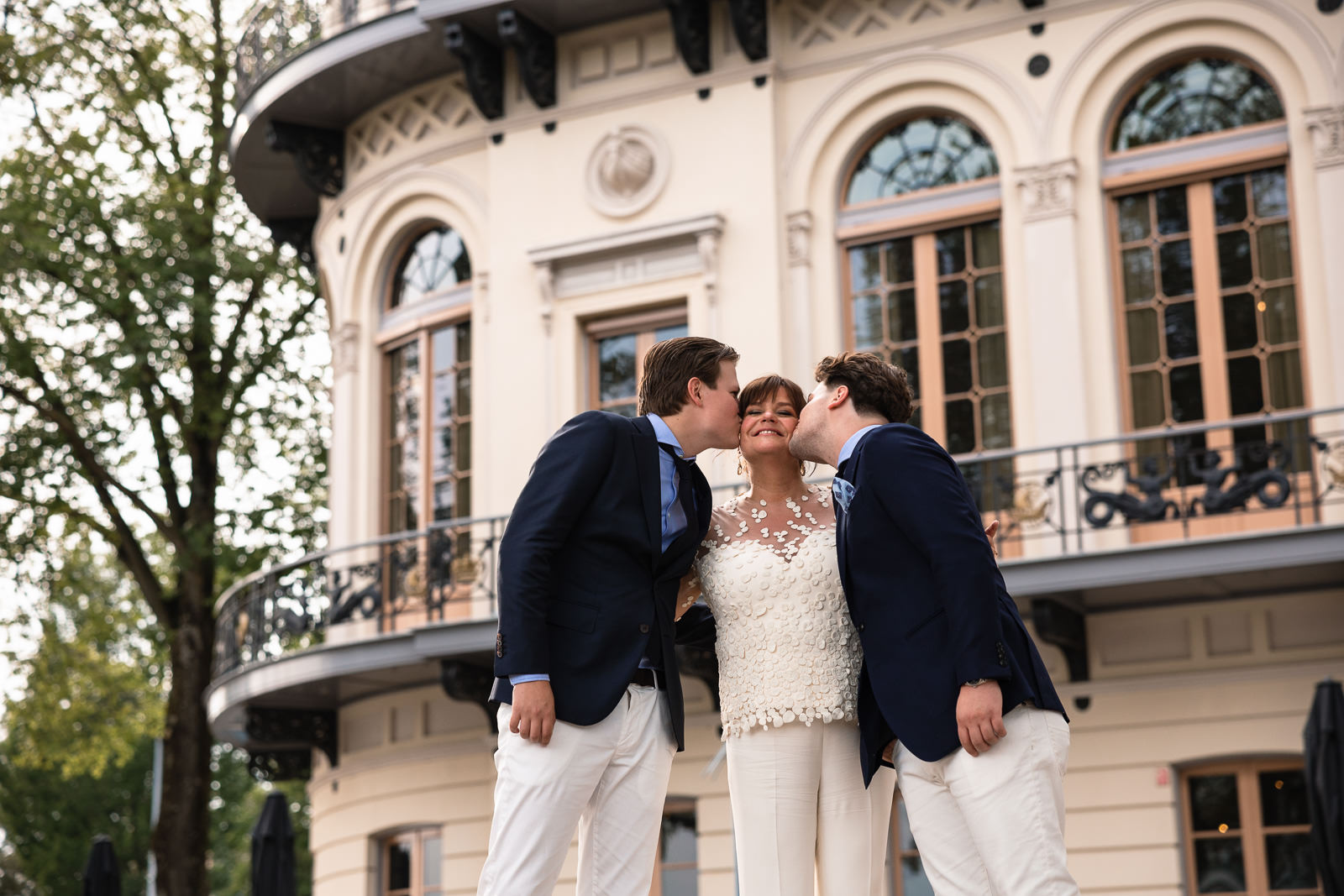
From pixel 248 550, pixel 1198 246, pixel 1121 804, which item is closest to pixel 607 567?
pixel 1121 804

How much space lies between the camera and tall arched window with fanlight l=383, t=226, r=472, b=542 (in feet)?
50.9

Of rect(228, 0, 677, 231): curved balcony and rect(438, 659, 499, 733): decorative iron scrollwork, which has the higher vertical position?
rect(228, 0, 677, 231): curved balcony

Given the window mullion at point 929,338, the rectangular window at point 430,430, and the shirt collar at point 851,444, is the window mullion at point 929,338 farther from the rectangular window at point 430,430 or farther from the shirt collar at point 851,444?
the shirt collar at point 851,444

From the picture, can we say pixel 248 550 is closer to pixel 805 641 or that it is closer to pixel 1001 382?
pixel 1001 382

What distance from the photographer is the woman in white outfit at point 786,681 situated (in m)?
4.61

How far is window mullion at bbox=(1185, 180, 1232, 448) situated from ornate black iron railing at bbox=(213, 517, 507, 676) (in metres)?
5.80

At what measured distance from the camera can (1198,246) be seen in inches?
507

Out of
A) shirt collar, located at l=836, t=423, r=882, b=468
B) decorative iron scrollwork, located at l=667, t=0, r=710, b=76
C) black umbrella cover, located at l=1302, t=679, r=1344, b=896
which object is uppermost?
decorative iron scrollwork, located at l=667, t=0, r=710, b=76

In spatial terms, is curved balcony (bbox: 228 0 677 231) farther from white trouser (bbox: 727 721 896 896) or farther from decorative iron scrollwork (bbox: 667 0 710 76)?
white trouser (bbox: 727 721 896 896)

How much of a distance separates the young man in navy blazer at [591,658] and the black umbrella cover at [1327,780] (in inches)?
260

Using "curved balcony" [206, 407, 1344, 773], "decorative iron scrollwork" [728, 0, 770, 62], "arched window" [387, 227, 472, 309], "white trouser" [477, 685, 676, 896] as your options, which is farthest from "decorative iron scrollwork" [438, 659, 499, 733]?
"white trouser" [477, 685, 676, 896]

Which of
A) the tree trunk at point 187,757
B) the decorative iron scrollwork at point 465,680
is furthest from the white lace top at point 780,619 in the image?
the tree trunk at point 187,757

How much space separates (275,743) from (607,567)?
12553 millimetres

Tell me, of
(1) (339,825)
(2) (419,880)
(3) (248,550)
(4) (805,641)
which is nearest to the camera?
(4) (805,641)
